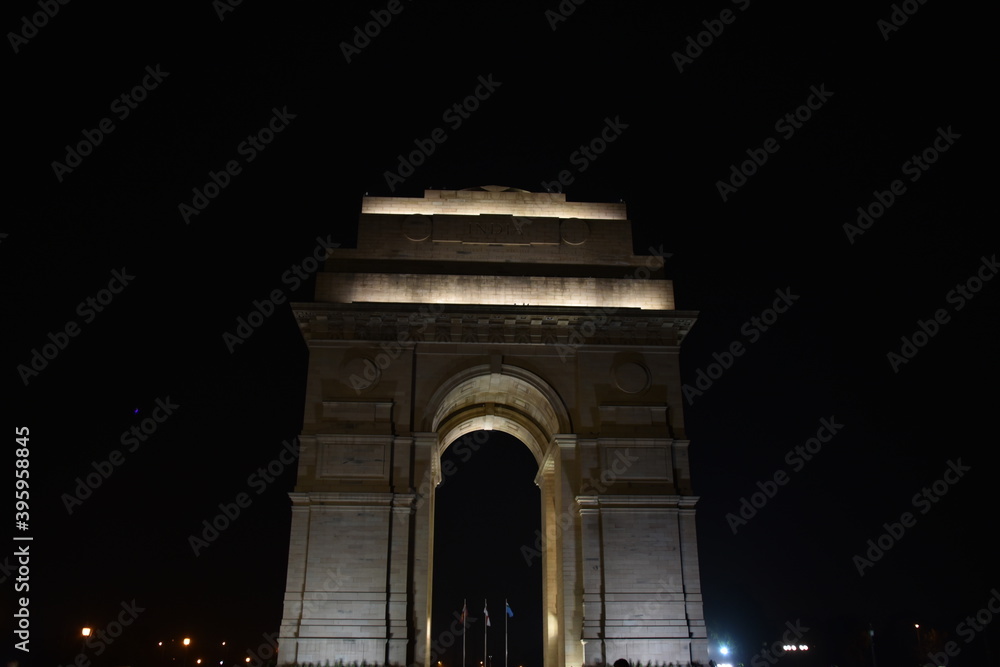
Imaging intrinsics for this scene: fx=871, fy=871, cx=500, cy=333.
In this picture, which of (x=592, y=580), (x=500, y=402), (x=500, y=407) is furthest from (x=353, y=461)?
(x=500, y=407)

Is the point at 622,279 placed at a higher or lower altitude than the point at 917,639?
higher

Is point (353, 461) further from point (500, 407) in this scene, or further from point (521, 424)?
point (521, 424)

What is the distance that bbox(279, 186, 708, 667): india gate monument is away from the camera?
27.8 meters

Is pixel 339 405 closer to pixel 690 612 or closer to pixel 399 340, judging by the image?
pixel 399 340

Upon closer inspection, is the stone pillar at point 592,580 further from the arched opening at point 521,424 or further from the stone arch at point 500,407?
the stone arch at point 500,407

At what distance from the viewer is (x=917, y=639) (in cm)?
7256

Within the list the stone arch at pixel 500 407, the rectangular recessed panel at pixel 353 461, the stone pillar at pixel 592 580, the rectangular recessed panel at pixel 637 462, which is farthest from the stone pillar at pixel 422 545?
the rectangular recessed panel at pixel 637 462

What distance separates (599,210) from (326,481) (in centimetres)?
1583

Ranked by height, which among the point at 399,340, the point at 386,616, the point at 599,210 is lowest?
the point at 386,616

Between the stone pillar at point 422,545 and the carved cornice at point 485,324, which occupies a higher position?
the carved cornice at point 485,324

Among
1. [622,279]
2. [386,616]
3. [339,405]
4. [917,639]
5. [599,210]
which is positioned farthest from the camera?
[917,639]

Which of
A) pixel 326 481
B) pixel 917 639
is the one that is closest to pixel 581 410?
pixel 326 481

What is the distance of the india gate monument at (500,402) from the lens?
27.8 m

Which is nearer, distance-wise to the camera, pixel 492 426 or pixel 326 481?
pixel 326 481
